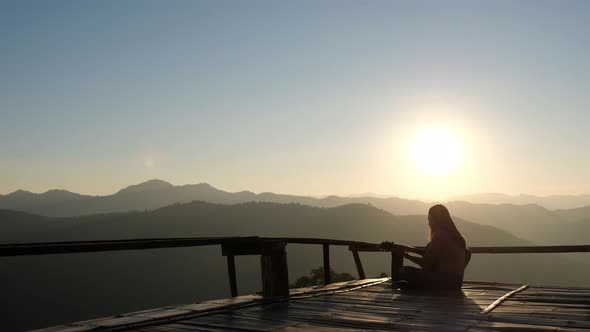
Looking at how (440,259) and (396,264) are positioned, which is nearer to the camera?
(440,259)

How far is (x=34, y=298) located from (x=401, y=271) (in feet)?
493

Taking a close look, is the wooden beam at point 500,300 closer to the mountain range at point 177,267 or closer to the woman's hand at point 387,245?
the woman's hand at point 387,245

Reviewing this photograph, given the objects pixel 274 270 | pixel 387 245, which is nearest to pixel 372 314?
pixel 274 270

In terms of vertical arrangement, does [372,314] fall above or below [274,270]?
below

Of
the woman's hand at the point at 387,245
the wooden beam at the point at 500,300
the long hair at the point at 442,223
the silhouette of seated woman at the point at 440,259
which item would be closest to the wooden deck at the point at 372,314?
the wooden beam at the point at 500,300

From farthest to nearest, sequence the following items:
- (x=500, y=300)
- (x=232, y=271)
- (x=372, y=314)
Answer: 1. (x=232, y=271)
2. (x=500, y=300)
3. (x=372, y=314)

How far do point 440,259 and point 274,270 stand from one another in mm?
2558

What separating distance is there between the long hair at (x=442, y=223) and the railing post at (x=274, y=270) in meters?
2.33

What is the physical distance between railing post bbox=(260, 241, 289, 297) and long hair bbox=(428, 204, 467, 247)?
7.64ft

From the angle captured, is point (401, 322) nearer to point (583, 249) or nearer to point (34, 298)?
point (583, 249)

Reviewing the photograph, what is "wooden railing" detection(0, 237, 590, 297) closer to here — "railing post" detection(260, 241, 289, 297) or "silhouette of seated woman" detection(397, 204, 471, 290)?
"railing post" detection(260, 241, 289, 297)

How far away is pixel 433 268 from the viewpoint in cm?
780

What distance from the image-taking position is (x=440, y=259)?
25.0 feet

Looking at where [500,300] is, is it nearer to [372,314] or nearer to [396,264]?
[396,264]
